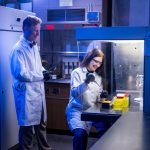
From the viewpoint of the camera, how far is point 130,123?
185cm

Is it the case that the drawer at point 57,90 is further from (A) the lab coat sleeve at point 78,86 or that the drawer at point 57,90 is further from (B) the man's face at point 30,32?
(A) the lab coat sleeve at point 78,86

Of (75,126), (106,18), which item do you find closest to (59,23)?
(106,18)

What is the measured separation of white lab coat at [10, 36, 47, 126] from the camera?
3184 millimetres

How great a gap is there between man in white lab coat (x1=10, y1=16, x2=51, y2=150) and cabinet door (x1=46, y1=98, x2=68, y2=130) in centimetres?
89

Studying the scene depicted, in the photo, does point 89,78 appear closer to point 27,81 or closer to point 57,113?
point 27,81

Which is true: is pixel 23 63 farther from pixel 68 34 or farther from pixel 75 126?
pixel 68 34

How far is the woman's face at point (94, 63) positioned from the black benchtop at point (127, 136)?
1.00 metres

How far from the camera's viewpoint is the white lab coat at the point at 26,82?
318cm

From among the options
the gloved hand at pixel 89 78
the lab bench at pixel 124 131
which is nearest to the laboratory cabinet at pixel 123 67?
the gloved hand at pixel 89 78

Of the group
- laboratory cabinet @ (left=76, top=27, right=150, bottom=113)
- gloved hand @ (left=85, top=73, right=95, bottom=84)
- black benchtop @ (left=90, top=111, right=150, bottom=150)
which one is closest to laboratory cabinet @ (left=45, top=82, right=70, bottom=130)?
laboratory cabinet @ (left=76, top=27, right=150, bottom=113)

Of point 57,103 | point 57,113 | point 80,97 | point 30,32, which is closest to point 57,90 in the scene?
point 57,103

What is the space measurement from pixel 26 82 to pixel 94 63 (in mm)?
721

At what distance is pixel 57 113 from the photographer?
4316mm

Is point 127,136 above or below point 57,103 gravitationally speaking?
above
